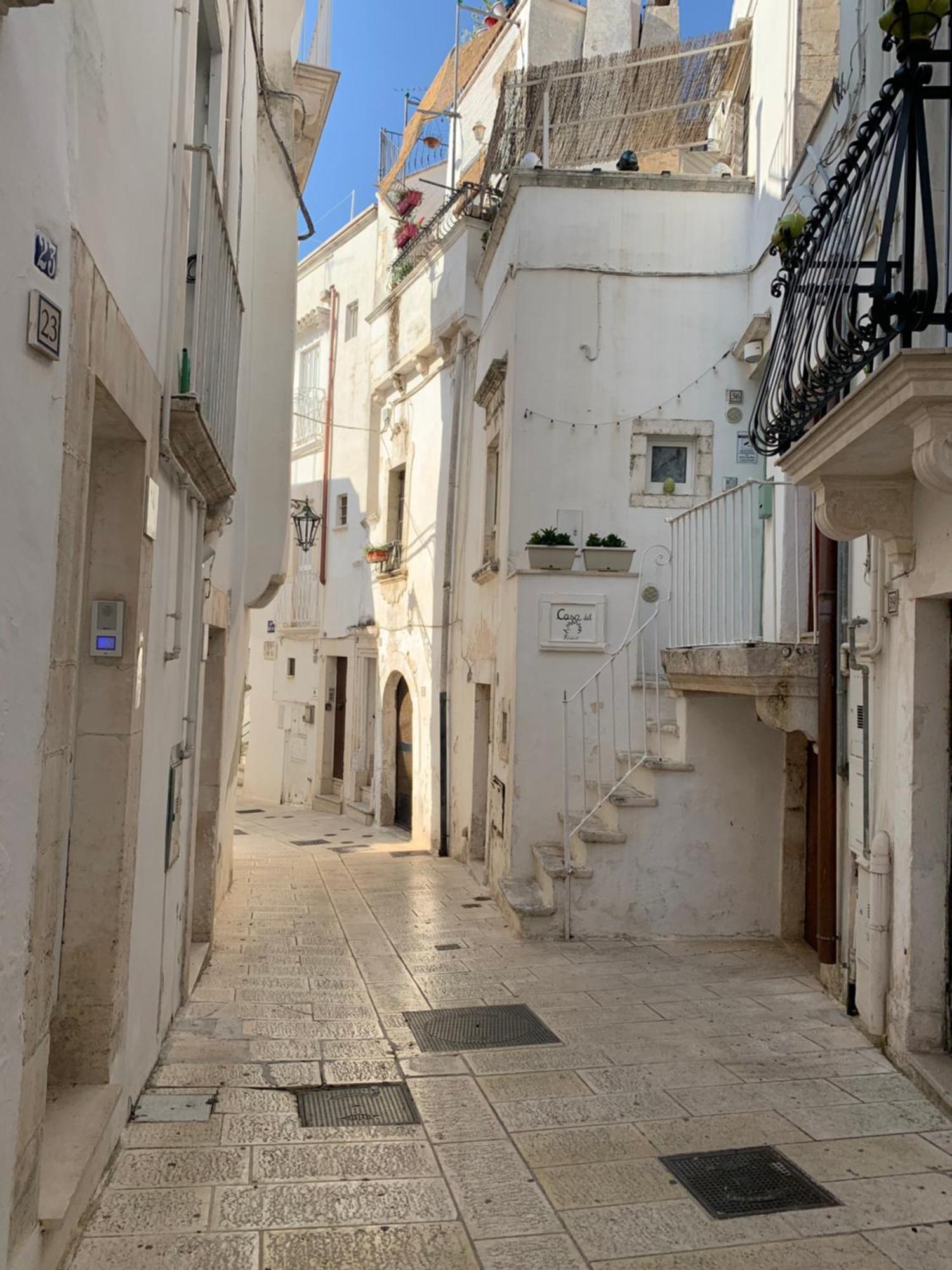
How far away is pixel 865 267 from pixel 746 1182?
12.5ft

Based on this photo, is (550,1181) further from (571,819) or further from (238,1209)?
(571,819)

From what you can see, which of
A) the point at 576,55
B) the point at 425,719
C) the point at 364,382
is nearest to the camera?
the point at 425,719

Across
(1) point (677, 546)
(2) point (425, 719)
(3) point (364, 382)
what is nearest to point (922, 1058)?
(1) point (677, 546)

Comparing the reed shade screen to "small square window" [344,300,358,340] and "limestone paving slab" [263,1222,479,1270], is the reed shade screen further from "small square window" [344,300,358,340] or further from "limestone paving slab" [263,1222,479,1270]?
"limestone paving slab" [263,1222,479,1270]

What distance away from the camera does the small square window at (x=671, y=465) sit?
10.2 meters

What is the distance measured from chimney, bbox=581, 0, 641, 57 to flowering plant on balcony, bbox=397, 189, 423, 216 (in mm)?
3524

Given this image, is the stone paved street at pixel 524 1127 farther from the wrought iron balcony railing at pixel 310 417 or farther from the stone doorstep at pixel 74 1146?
the wrought iron balcony railing at pixel 310 417

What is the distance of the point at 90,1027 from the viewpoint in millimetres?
3873

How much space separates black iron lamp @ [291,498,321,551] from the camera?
63.5ft

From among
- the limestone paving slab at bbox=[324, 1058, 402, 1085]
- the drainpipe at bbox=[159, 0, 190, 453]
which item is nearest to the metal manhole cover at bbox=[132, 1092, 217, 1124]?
the limestone paving slab at bbox=[324, 1058, 402, 1085]

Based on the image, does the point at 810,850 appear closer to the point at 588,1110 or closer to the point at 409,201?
the point at 588,1110

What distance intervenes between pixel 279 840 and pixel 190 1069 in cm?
1045

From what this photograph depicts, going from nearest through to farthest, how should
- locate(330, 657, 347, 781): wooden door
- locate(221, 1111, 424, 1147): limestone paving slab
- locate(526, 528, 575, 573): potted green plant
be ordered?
locate(221, 1111, 424, 1147): limestone paving slab
locate(526, 528, 575, 573): potted green plant
locate(330, 657, 347, 781): wooden door

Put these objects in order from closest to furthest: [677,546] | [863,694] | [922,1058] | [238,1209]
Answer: [238,1209] → [922,1058] → [863,694] → [677,546]
